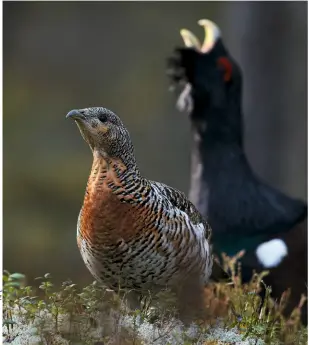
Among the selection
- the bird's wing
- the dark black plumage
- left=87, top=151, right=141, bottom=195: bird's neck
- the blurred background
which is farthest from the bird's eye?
the blurred background

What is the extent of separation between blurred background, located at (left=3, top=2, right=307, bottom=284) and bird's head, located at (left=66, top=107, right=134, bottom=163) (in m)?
5.49

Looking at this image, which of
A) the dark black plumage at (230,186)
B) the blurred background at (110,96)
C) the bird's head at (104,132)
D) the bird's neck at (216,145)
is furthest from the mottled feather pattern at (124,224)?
the blurred background at (110,96)

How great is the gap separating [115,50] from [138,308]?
11.0 metres

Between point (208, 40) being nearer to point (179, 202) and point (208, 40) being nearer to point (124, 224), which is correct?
point (179, 202)

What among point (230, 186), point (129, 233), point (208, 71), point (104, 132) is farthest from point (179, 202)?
point (208, 71)

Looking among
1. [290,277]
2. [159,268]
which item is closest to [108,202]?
[159,268]

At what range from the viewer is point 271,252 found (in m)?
4.96

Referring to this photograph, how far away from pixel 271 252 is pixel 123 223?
197 centimetres

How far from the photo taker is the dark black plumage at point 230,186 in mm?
4965

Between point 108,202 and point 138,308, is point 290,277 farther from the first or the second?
point 108,202

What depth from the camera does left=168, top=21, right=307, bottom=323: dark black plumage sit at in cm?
496

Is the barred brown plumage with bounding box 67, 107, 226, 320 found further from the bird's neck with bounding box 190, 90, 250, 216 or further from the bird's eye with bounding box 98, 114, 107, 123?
the bird's neck with bounding box 190, 90, 250, 216

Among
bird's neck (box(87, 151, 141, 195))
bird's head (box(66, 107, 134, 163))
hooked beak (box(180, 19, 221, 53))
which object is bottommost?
bird's neck (box(87, 151, 141, 195))

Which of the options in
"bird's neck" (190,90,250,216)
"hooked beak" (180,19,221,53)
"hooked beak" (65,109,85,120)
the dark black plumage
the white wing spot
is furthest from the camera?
"bird's neck" (190,90,250,216)
